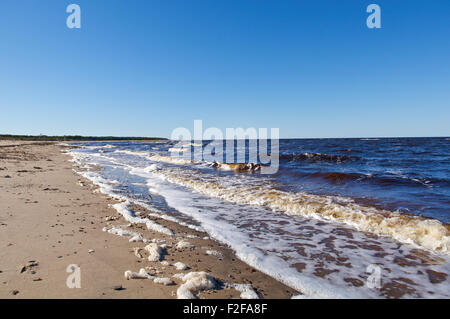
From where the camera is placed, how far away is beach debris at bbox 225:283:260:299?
274 cm

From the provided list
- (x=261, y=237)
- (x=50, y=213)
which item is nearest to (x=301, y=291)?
(x=261, y=237)

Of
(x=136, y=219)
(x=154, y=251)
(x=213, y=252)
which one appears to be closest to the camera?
(x=154, y=251)

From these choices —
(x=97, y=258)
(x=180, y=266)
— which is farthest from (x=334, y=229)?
(x=97, y=258)

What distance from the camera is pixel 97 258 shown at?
3389 mm

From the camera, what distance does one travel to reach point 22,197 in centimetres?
656

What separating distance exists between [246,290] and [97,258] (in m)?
2.11

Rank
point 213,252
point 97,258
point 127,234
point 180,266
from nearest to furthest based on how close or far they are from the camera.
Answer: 1. point 180,266
2. point 97,258
3. point 213,252
4. point 127,234

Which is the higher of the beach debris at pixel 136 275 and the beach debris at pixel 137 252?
the beach debris at pixel 136 275

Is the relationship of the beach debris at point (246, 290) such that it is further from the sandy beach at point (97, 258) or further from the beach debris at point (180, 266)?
the beach debris at point (180, 266)

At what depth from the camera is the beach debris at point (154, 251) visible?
3459 mm

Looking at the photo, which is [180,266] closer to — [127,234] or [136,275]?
[136,275]

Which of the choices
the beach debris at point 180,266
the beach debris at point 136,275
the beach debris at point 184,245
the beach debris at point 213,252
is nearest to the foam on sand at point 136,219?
the beach debris at point 184,245

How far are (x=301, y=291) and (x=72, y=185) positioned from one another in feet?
29.8

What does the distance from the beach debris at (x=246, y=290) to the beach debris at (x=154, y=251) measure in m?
1.14
